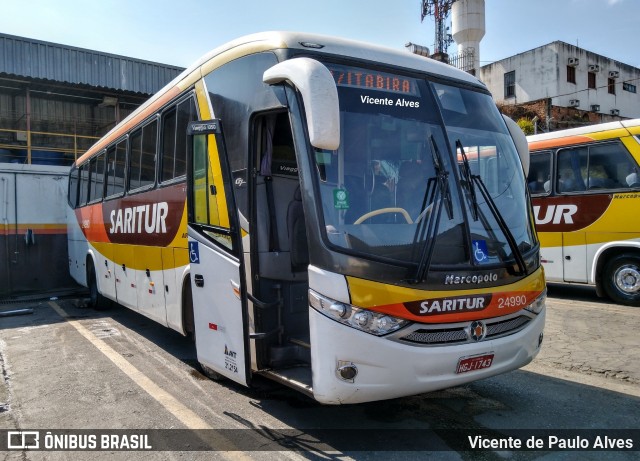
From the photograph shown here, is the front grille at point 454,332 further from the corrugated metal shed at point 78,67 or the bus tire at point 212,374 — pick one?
the corrugated metal shed at point 78,67

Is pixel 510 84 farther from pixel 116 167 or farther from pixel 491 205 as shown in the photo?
pixel 491 205

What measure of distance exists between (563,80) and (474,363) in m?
36.5

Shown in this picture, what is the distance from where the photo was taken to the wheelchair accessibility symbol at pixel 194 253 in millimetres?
5059

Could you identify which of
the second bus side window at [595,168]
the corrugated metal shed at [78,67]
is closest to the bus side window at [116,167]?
the second bus side window at [595,168]

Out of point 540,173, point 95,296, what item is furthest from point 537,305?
point 95,296

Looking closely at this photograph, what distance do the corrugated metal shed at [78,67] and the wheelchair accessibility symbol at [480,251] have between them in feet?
61.2

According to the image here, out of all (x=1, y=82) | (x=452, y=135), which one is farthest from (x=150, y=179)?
(x=1, y=82)

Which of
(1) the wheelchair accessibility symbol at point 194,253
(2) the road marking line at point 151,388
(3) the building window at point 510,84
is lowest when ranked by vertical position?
(2) the road marking line at point 151,388

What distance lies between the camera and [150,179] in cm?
688

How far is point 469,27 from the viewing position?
3775 centimetres

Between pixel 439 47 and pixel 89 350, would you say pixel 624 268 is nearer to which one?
pixel 89 350

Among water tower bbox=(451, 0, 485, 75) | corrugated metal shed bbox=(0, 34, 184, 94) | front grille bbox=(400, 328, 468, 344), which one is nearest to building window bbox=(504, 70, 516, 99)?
water tower bbox=(451, 0, 485, 75)

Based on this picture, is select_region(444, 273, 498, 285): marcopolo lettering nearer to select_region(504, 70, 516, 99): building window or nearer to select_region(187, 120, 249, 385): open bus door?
select_region(187, 120, 249, 385): open bus door

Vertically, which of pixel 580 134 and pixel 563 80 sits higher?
pixel 563 80
